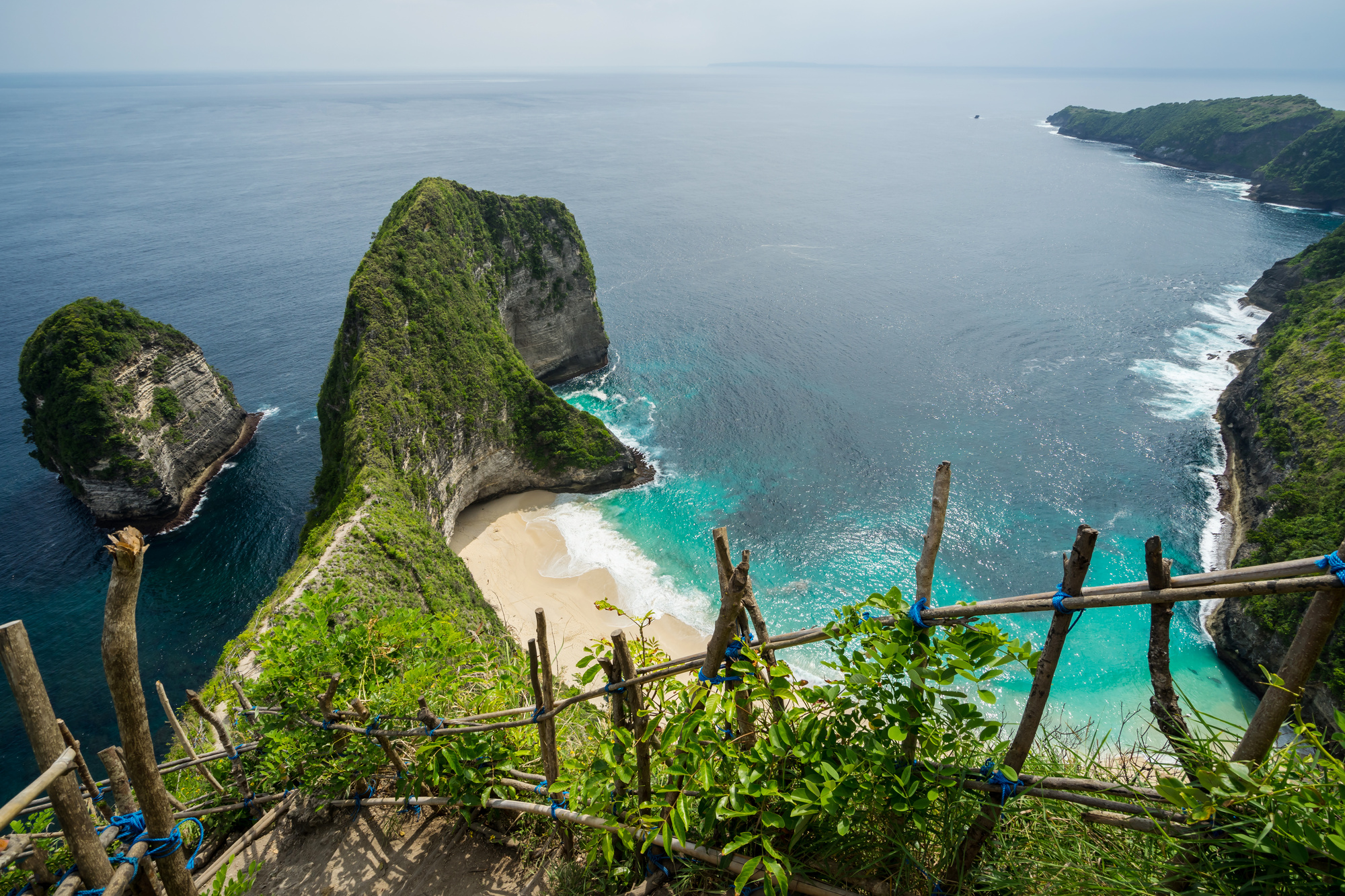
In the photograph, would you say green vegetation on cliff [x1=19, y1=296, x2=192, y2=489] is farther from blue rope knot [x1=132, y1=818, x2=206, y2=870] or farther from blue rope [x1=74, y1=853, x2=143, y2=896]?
blue rope knot [x1=132, y1=818, x2=206, y2=870]

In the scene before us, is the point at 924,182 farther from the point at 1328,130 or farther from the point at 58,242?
the point at 58,242

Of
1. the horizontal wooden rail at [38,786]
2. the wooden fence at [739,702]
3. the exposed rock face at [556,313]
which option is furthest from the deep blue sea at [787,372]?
the horizontal wooden rail at [38,786]

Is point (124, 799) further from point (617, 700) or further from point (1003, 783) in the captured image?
point (1003, 783)

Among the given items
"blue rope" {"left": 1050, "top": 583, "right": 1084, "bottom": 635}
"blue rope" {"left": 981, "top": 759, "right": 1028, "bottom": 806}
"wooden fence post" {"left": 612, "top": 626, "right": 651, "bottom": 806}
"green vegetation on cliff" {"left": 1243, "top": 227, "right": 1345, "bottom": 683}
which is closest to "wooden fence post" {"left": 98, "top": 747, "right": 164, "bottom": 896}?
"wooden fence post" {"left": 612, "top": 626, "right": 651, "bottom": 806}

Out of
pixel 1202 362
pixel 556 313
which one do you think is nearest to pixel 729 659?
pixel 556 313

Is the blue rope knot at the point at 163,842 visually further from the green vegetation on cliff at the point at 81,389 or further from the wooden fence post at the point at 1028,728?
the green vegetation on cliff at the point at 81,389

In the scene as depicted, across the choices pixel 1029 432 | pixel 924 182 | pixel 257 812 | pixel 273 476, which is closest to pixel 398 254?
pixel 273 476

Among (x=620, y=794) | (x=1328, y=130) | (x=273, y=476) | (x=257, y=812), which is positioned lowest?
(x=273, y=476)
